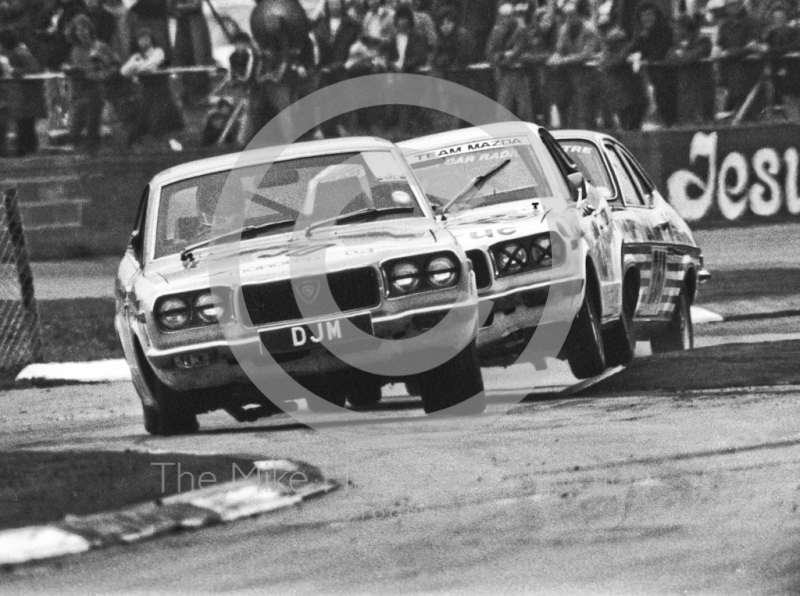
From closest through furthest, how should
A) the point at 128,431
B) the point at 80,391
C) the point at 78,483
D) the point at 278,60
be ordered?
the point at 78,483, the point at 128,431, the point at 80,391, the point at 278,60

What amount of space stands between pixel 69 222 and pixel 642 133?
642 centimetres

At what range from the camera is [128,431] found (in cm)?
914

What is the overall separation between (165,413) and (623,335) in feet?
10.5

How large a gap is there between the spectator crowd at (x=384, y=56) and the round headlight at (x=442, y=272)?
9.95 m

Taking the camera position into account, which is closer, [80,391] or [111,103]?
[80,391]

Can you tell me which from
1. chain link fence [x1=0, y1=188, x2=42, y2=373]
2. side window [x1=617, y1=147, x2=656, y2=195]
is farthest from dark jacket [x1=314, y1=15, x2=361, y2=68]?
side window [x1=617, y1=147, x2=656, y2=195]

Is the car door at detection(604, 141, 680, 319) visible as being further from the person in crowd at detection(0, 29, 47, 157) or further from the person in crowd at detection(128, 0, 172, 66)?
the person in crowd at detection(0, 29, 47, 157)

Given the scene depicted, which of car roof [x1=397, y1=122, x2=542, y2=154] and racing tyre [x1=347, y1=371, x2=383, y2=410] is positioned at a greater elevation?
car roof [x1=397, y1=122, x2=542, y2=154]

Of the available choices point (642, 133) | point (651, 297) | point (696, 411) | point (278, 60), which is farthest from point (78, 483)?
point (642, 133)

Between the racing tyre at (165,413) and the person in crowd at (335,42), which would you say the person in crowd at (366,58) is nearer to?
the person in crowd at (335,42)

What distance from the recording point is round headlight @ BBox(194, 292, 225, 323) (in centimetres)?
798

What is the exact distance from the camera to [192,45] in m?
18.2

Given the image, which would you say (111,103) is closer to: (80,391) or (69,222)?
(69,222)

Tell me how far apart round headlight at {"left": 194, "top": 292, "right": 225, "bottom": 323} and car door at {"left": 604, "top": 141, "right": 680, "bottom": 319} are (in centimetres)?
331
